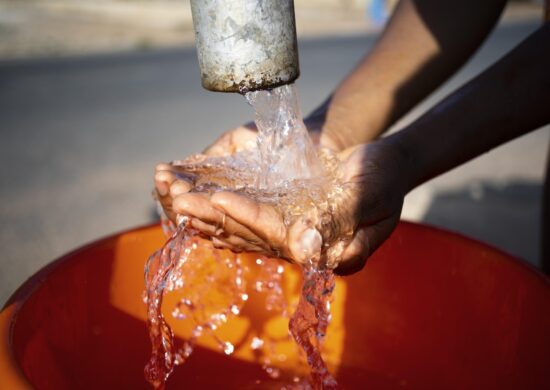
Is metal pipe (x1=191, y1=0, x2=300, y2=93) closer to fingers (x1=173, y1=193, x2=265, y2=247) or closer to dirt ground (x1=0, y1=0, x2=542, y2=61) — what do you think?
fingers (x1=173, y1=193, x2=265, y2=247)

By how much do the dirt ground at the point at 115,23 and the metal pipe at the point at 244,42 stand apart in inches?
241

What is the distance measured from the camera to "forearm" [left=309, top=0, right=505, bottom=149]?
4.91 feet

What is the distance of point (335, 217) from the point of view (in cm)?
105

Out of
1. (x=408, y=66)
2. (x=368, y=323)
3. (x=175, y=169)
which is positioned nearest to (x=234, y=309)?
(x=368, y=323)

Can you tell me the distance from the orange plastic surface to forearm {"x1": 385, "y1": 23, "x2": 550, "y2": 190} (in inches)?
9.0

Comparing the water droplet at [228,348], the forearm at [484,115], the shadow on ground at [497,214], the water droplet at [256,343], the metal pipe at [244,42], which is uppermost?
the metal pipe at [244,42]

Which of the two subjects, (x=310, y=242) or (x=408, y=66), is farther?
(x=408, y=66)

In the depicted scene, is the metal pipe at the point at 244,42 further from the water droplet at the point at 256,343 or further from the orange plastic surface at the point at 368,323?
the water droplet at the point at 256,343

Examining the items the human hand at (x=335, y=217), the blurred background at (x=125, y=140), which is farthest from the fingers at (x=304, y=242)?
the blurred background at (x=125, y=140)

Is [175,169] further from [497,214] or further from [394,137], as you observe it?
[497,214]

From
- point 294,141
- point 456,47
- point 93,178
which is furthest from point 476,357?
point 93,178

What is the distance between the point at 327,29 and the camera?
871 centimetres

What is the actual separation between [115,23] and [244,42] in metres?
9.18

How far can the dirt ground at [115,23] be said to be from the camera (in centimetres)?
721
